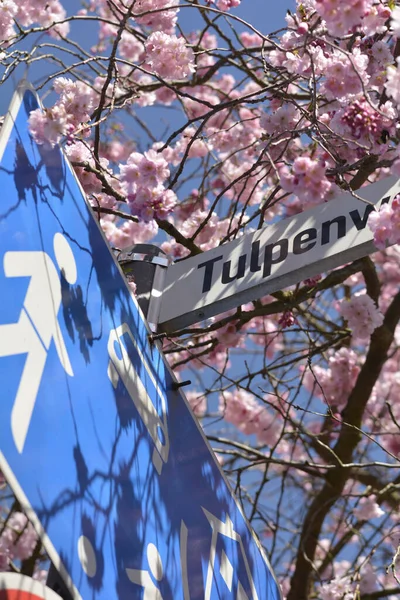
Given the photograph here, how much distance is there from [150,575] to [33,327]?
0.41 m

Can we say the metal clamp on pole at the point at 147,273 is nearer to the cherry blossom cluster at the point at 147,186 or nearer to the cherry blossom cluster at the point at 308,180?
the cherry blossom cluster at the point at 147,186

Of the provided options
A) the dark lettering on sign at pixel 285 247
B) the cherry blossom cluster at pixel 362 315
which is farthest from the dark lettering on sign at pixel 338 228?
the cherry blossom cluster at pixel 362 315

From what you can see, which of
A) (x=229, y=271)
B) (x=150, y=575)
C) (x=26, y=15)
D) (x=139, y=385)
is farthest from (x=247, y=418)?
(x=150, y=575)

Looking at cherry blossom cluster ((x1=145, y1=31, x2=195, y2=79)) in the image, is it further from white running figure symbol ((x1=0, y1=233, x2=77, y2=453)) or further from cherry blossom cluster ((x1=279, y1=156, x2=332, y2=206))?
white running figure symbol ((x1=0, y1=233, x2=77, y2=453))

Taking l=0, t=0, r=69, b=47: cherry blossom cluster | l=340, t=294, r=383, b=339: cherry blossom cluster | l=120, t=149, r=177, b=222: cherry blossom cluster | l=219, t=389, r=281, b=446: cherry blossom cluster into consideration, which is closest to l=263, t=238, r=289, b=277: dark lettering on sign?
l=120, t=149, r=177, b=222: cherry blossom cluster

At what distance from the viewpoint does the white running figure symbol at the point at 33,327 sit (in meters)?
0.91

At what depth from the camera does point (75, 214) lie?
1.28 m

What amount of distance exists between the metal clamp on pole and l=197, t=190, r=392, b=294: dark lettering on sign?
116 mm

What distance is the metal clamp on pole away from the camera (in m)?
1.58

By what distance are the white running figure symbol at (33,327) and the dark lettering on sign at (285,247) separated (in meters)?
0.47

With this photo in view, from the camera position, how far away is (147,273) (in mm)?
1687

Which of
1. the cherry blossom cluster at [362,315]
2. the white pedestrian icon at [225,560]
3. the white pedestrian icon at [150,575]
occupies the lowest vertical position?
the white pedestrian icon at [150,575]

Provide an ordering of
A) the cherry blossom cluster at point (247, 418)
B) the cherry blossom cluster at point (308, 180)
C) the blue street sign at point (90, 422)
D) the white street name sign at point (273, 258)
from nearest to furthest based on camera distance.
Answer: the blue street sign at point (90, 422) → the white street name sign at point (273, 258) → the cherry blossom cluster at point (308, 180) → the cherry blossom cluster at point (247, 418)

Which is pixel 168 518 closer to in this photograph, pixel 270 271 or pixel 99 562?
pixel 99 562
